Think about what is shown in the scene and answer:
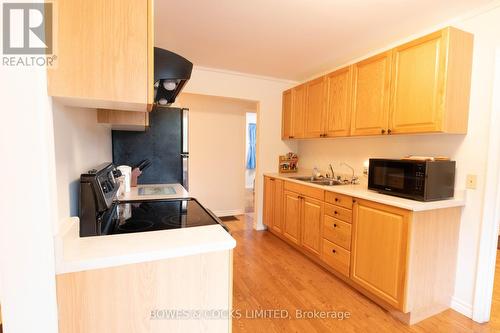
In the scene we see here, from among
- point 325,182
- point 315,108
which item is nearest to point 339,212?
point 325,182

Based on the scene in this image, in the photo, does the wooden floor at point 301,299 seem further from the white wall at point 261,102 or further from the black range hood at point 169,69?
the black range hood at point 169,69

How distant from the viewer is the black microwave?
5.97ft

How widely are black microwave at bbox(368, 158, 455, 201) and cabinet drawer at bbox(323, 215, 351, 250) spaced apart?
492mm

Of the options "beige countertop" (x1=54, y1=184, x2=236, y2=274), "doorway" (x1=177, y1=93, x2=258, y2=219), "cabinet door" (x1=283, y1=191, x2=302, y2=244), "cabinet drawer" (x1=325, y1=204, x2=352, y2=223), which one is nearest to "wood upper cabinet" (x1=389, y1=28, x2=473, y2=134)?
"cabinet drawer" (x1=325, y1=204, x2=352, y2=223)

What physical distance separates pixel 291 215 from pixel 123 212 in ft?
7.07

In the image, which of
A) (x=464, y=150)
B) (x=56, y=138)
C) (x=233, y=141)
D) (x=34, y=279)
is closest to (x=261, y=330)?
(x=34, y=279)

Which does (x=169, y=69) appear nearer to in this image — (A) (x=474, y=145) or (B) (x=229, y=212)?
(A) (x=474, y=145)

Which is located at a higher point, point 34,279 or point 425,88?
point 425,88

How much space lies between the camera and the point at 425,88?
1.89 meters

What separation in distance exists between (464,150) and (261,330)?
208 centimetres

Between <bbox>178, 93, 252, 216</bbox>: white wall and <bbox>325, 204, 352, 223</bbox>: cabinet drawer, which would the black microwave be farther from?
<bbox>178, 93, 252, 216</bbox>: white wall

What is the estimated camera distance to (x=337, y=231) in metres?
2.42

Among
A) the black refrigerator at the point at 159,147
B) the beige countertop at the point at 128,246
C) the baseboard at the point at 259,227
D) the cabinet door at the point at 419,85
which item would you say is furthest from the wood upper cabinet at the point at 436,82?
the baseboard at the point at 259,227

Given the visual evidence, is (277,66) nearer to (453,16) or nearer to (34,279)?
(453,16)
